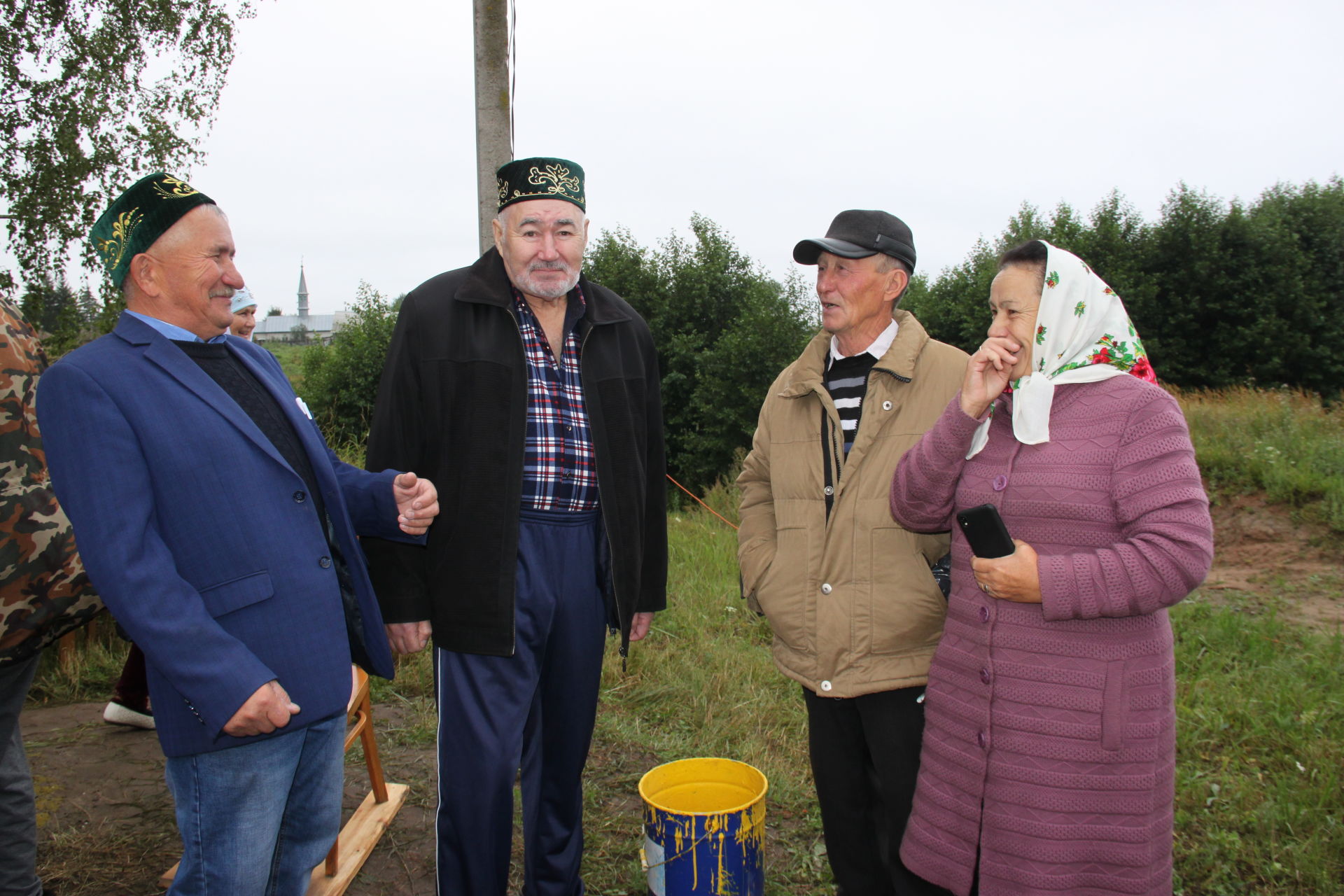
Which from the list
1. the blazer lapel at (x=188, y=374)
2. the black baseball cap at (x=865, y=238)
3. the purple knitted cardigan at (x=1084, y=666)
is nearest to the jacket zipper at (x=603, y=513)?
the black baseball cap at (x=865, y=238)

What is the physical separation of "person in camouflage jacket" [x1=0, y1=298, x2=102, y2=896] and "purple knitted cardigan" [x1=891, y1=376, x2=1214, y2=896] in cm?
219

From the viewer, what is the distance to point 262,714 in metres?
1.64

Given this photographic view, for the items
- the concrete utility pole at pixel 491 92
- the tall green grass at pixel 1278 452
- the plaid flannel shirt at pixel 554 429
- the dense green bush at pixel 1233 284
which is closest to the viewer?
the plaid flannel shirt at pixel 554 429

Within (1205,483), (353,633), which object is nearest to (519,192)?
(353,633)

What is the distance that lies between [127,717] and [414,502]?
2.94 meters

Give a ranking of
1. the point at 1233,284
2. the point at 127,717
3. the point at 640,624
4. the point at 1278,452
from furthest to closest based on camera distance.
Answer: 1. the point at 1233,284
2. the point at 1278,452
3. the point at 127,717
4. the point at 640,624

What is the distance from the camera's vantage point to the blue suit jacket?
1.57 metres

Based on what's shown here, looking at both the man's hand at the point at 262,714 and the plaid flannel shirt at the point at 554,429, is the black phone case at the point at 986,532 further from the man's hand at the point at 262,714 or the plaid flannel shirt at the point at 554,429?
the man's hand at the point at 262,714

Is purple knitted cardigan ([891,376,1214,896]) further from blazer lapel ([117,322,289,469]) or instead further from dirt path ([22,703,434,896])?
dirt path ([22,703,434,896])

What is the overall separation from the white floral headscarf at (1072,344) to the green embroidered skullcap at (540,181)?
140 centimetres

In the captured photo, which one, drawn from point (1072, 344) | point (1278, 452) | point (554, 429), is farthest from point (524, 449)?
point (1278, 452)

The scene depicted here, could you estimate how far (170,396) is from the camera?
1.71 metres

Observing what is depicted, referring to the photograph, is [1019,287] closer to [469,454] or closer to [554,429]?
[554,429]

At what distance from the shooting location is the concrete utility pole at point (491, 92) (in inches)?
183
